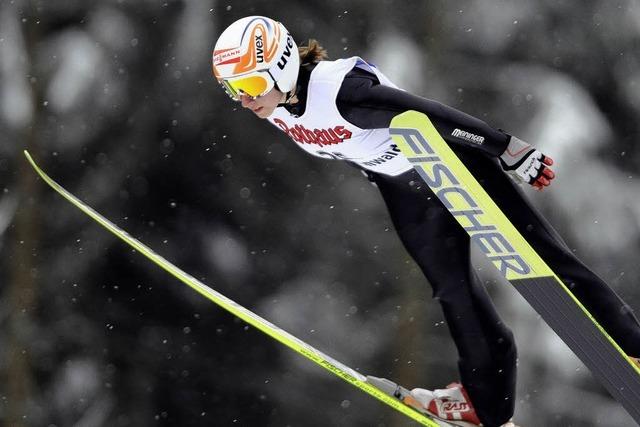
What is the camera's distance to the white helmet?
3.15 m

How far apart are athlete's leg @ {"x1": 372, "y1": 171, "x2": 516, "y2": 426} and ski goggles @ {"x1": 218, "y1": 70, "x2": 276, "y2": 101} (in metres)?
0.59

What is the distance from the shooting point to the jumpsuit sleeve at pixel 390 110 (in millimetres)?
3131

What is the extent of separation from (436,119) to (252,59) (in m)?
0.61

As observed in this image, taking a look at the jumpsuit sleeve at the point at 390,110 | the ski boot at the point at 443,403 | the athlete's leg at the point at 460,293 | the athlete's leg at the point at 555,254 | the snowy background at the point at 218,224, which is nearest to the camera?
the jumpsuit sleeve at the point at 390,110

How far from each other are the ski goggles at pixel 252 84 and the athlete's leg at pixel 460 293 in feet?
1.94

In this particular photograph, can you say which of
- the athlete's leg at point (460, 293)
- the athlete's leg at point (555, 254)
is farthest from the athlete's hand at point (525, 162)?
the athlete's leg at point (460, 293)

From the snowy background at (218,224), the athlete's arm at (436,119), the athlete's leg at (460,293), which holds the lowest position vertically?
the snowy background at (218,224)

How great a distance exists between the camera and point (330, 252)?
7277mm

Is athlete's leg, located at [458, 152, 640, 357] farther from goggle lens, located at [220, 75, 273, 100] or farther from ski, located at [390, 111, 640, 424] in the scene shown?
goggle lens, located at [220, 75, 273, 100]

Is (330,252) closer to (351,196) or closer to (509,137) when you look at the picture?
(351,196)

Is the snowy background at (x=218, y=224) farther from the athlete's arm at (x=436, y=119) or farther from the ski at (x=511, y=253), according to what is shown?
the athlete's arm at (x=436, y=119)

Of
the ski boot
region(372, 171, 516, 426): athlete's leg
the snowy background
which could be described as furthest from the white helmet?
the snowy background

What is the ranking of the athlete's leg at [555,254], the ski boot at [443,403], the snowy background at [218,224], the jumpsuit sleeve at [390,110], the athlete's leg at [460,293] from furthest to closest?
the snowy background at [218,224] < the ski boot at [443,403] < the athlete's leg at [460,293] < the athlete's leg at [555,254] < the jumpsuit sleeve at [390,110]

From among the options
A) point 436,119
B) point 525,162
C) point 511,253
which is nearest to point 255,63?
point 436,119
